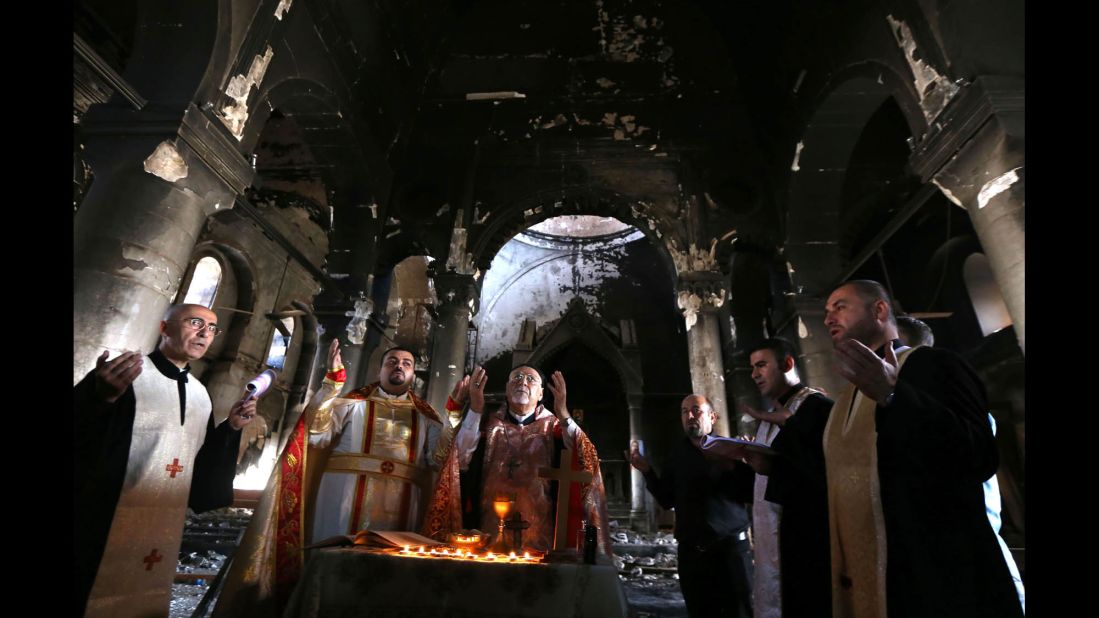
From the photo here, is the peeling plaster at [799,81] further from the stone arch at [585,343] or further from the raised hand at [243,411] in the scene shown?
the raised hand at [243,411]

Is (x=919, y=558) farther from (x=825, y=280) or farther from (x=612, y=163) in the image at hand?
(x=612, y=163)

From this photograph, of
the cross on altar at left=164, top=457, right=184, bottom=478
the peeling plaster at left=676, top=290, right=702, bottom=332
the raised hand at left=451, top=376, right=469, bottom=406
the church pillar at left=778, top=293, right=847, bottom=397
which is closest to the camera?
the cross on altar at left=164, top=457, right=184, bottom=478

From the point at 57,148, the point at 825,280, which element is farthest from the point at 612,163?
the point at 57,148

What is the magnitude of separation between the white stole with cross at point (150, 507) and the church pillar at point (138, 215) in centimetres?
113

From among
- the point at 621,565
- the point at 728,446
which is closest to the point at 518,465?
the point at 728,446

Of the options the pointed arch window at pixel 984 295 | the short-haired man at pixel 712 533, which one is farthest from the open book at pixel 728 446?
the pointed arch window at pixel 984 295

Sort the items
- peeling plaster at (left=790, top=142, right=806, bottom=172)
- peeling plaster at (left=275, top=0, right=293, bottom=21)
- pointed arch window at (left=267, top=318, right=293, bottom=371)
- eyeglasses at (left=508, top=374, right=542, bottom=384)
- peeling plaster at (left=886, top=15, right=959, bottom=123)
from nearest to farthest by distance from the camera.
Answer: eyeglasses at (left=508, top=374, right=542, bottom=384) → peeling plaster at (left=886, top=15, right=959, bottom=123) → peeling plaster at (left=275, top=0, right=293, bottom=21) → peeling plaster at (left=790, top=142, right=806, bottom=172) → pointed arch window at (left=267, top=318, right=293, bottom=371)

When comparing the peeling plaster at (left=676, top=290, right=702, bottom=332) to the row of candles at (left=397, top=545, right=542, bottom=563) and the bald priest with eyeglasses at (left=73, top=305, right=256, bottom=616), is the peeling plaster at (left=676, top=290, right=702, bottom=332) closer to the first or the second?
the row of candles at (left=397, top=545, right=542, bottom=563)

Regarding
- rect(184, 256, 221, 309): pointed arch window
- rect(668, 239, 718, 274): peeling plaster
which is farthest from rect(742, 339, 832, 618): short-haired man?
rect(184, 256, 221, 309): pointed arch window

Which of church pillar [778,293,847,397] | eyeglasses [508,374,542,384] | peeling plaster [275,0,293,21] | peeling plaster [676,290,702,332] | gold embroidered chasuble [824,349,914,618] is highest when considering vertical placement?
peeling plaster [275,0,293,21]

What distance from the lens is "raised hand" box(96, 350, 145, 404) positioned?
2.44 m

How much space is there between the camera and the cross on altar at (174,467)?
297cm

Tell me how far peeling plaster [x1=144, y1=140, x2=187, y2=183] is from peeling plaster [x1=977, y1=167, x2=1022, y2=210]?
6.69 metres

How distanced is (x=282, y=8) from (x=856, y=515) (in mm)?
6743
